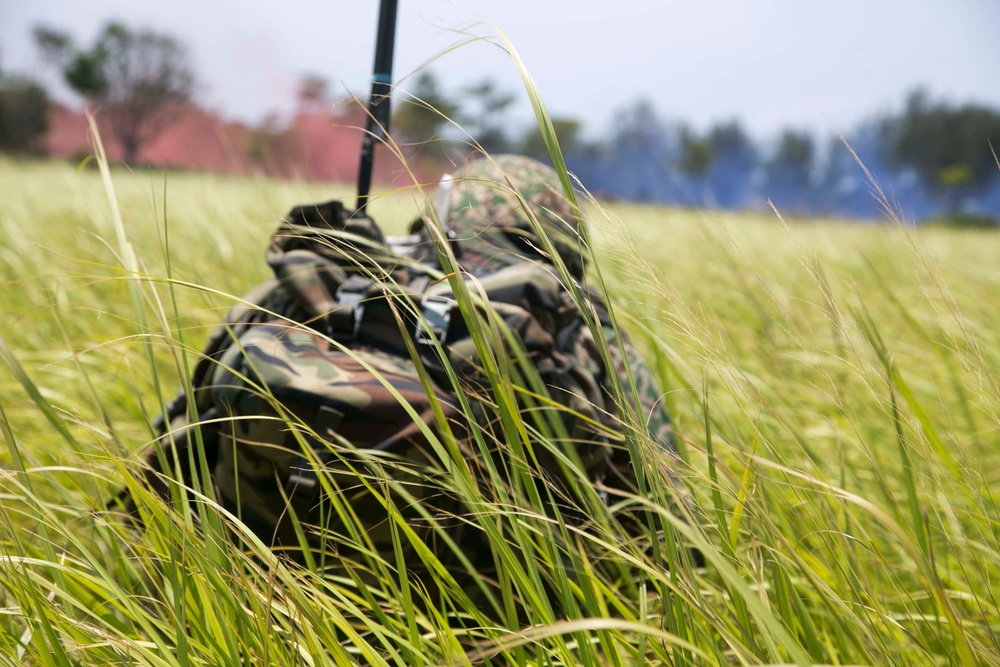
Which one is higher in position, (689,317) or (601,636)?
(689,317)

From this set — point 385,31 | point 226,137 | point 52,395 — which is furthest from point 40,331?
point 385,31

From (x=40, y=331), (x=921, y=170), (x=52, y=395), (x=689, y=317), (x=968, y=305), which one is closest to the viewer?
(x=689, y=317)

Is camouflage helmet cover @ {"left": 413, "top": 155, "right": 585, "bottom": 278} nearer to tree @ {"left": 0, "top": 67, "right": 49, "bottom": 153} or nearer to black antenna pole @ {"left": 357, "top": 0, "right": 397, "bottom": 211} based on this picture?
black antenna pole @ {"left": 357, "top": 0, "right": 397, "bottom": 211}

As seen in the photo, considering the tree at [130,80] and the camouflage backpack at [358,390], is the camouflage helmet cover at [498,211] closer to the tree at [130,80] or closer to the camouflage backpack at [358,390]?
the camouflage backpack at [358,390]

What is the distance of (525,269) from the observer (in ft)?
3.69

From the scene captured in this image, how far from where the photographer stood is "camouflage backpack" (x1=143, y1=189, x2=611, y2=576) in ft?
3.18

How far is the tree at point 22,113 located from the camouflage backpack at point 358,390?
2792cm

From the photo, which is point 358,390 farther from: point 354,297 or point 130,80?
point 130,80

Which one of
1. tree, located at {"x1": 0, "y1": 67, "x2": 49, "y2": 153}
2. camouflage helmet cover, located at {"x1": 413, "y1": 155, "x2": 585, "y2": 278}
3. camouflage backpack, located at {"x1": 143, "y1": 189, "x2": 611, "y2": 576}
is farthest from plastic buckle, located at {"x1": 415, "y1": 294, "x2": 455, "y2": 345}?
tree, located at {"x1": 0, "y1": 67, "x2": 49, "y2": 153}

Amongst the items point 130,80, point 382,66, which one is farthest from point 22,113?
point 382,66

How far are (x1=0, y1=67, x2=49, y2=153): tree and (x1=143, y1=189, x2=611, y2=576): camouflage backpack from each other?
91.6ft

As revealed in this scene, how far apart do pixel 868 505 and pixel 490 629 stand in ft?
1.26

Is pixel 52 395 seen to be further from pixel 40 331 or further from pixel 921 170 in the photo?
pixel 921 170

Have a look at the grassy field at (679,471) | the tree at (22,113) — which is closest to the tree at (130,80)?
the tree at (22,113)
